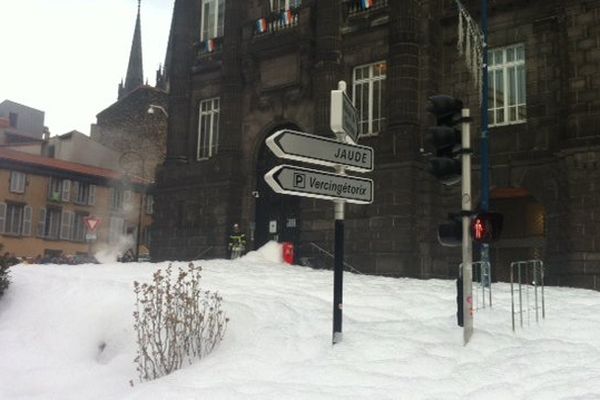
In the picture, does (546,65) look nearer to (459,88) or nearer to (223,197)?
(459,88)

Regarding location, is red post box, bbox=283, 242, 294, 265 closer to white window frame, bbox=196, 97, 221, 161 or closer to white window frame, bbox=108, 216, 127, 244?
white window frame, bbox=196, 97, 221, 161

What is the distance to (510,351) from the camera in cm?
727

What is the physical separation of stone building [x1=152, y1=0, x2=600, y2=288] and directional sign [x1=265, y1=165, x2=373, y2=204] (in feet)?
31.7

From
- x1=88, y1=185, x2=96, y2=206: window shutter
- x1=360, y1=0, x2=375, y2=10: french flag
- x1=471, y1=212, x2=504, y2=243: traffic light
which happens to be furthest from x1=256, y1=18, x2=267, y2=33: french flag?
x1=88, y1=185, x2=96, y2=206: window shutter

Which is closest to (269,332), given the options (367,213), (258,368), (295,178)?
(258,368)

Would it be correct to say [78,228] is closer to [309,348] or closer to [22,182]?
[22,182]

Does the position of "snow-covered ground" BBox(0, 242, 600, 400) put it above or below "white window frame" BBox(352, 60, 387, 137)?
below

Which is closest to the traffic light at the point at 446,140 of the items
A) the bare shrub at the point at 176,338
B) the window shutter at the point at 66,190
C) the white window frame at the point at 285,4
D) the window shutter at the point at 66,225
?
the bare shrub at the point at 176,338

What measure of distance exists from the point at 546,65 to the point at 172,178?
13771 mm

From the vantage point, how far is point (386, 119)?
18.8 meters

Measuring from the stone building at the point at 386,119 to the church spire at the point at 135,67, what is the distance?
4822 cm

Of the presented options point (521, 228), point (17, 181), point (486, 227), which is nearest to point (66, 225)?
point (17, 181)

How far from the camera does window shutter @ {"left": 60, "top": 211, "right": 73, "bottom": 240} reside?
43.9 m

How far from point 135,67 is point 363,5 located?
56.8m
